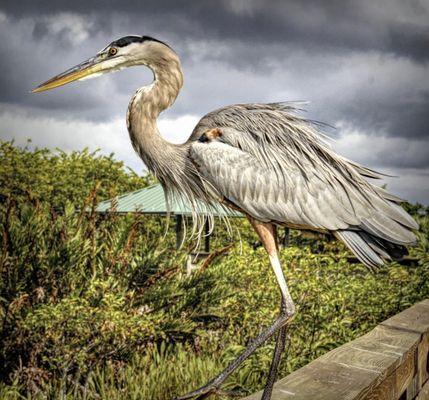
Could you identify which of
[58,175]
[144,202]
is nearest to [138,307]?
[144,202]

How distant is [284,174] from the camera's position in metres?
2.96

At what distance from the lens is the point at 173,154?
3.02 m

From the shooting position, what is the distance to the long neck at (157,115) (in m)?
3.03

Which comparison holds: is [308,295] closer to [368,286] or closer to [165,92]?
[368,286]

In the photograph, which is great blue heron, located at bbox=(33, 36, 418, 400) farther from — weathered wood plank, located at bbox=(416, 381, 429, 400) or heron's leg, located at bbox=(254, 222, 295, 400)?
weathered wood plank, located at bbox=(416, 381, 429, 400)

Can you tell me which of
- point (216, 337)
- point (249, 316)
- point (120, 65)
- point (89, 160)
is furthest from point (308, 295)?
point (89, 160)

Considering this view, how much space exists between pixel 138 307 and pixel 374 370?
3073 millimetres

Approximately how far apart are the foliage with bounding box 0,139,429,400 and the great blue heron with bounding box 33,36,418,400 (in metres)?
1.36

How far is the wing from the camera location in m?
2.84

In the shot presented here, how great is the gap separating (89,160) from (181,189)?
1405 cm

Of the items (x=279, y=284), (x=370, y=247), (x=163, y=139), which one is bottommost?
(x=279, y=284)

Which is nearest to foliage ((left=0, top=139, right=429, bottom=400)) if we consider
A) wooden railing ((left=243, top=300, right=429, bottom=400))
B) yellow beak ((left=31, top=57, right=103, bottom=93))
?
wooden railing ((left=243, top=300, right=429, bottom=400))

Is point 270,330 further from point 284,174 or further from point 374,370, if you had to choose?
point 284,174

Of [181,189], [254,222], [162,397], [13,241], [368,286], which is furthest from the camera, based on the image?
[368,286]
